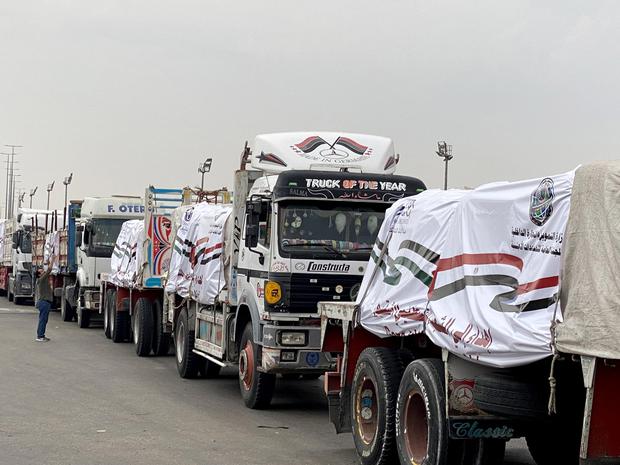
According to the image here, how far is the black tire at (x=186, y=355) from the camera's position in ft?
56.2

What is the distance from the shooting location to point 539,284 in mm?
7051

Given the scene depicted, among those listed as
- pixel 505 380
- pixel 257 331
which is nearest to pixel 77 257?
pixel 257 331

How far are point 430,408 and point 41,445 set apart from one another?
456 cm

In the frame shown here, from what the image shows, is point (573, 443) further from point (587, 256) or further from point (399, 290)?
point (587, 256)

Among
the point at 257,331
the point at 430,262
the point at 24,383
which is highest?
the point at 430,262

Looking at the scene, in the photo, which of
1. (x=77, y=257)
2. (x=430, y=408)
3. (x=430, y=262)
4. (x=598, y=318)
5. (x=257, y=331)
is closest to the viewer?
(x=598, y=318)

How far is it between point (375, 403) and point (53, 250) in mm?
24482

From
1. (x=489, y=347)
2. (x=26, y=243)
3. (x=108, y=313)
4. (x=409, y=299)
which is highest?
(x=26, y=243)

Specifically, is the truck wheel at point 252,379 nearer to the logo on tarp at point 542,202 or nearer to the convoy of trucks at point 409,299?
the convoy of trucks at point 409,299

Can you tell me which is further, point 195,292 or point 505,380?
point 195,292

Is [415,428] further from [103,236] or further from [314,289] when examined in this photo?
[103,236]

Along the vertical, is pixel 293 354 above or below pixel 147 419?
above

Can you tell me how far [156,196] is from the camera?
74.0 feet

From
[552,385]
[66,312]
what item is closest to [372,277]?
[552,385]
